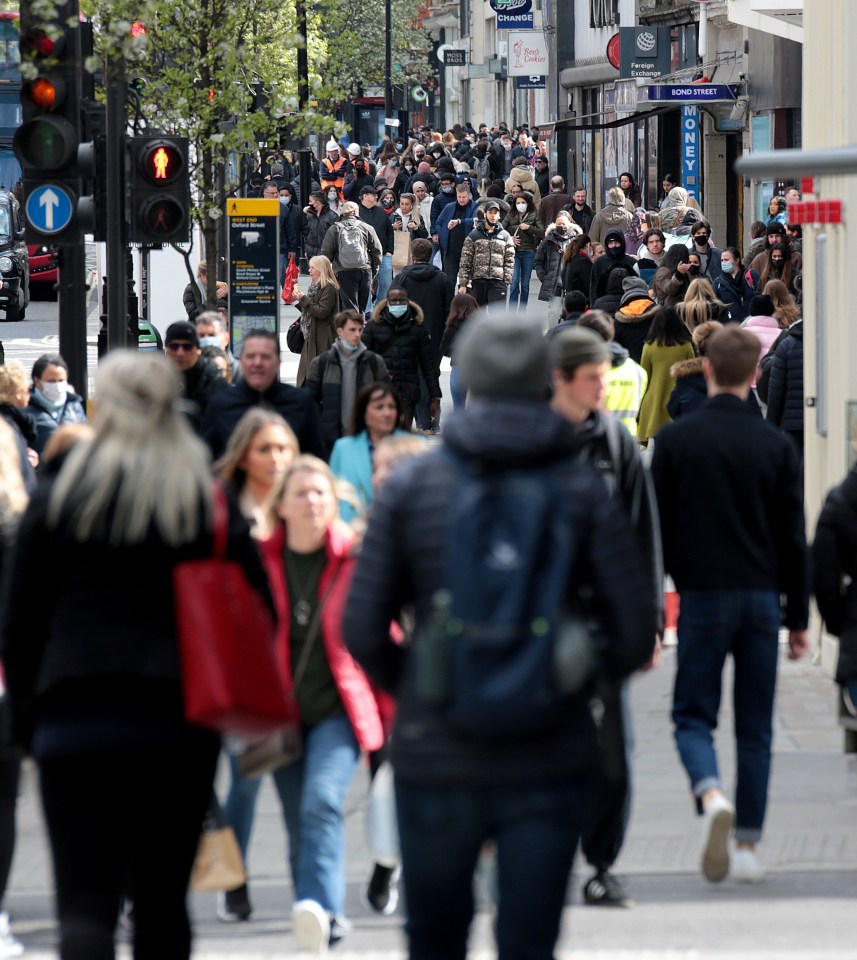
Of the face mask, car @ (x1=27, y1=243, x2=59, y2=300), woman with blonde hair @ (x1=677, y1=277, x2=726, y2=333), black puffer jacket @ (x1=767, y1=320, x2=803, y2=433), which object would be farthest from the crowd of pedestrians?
car @ (x1=27, y1=243, x2=59, y2=300)

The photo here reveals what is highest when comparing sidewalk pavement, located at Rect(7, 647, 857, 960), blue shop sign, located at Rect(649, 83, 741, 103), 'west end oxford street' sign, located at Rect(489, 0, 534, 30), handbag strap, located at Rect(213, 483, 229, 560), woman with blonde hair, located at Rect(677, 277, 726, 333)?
'west end oxford street' sign, located at Rect(489, 0, 534, 30)

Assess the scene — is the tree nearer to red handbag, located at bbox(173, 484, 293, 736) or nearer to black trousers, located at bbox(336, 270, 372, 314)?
black trousers, located at bbox(336, 270, 372, 314)

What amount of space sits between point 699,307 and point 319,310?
3.45m

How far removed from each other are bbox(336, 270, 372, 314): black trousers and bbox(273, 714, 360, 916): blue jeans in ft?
59.6

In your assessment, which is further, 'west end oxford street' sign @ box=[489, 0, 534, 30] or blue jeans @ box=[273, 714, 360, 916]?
'west end oxford street' sign @ box=[489, 0, 534, 30]

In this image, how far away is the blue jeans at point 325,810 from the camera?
5637 millimetres

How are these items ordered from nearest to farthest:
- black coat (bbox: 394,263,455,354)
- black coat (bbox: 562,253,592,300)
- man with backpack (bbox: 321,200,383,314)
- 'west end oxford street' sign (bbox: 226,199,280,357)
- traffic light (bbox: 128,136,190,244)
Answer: traffic light (bbox: 128,136,190,244) < 'west end oxford street' sign (bbox: 226,199,280,357) < black coat (bbox: 394,263,455,354) < black coat (bbox: 562,253,592,300) < man with backpack (bbox: 321,200,383,314)

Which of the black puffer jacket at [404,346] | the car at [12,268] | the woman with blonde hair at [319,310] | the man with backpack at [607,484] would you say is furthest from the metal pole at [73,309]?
the car at [12,268]

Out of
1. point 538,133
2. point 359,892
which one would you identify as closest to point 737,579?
point 359,892

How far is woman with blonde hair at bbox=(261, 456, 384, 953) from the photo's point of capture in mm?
5672

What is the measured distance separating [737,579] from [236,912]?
187cm

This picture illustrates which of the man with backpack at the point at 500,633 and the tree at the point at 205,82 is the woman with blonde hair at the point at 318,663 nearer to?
the man with backpack at the point at 500,633

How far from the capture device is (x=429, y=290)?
59.9 feet

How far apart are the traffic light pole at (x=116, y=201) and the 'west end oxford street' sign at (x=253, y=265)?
174 inches
